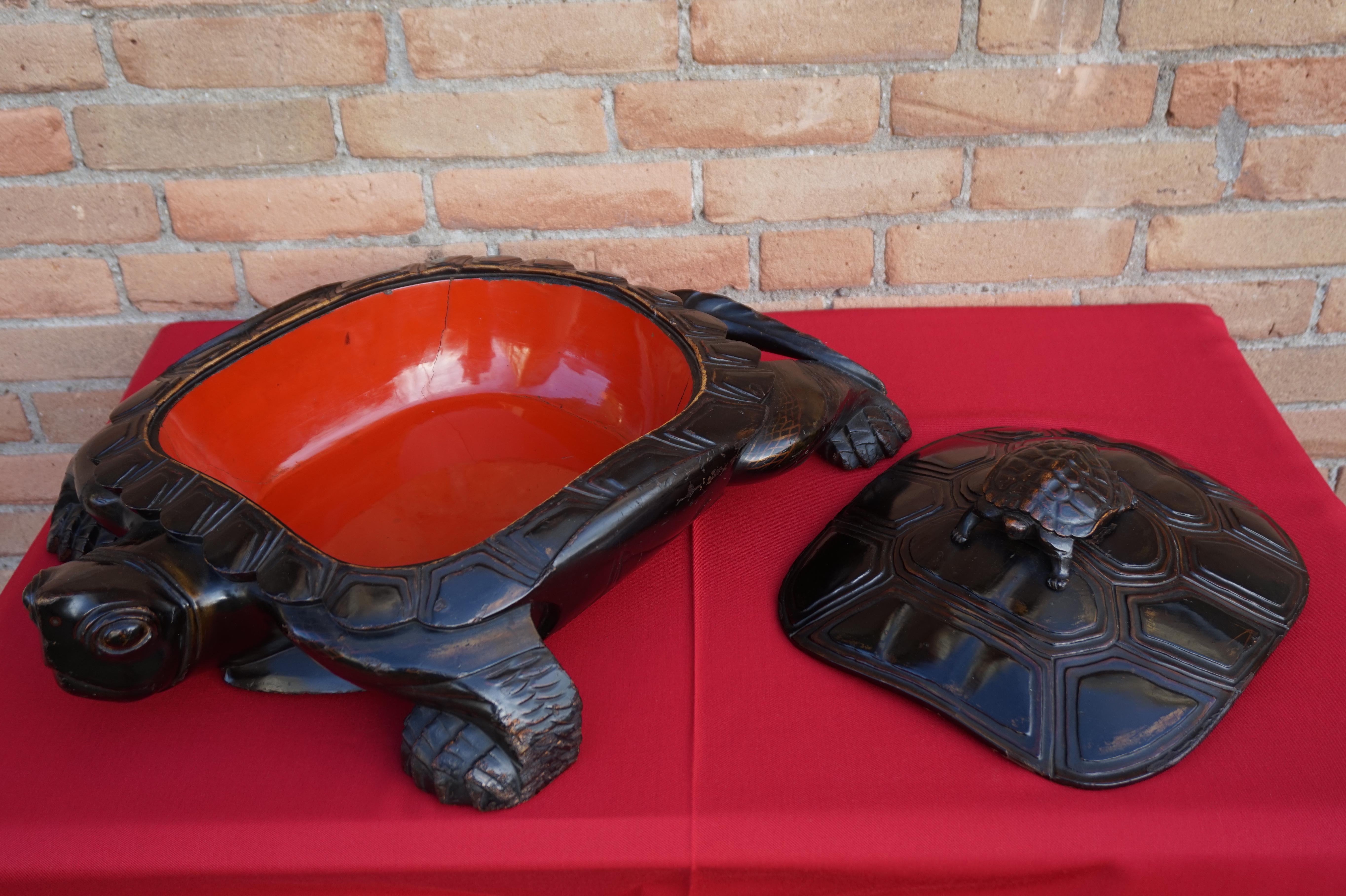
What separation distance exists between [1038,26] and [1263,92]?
27 cm

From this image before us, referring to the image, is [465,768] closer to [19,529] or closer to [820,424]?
[820,424]

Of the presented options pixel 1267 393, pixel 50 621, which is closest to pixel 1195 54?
pixel 1267 393

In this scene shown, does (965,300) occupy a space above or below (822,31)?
below

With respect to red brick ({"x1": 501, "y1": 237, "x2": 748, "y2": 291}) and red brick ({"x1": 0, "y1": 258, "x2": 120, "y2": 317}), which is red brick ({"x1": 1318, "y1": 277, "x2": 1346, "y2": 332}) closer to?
red brick ({"x1": 501, "y1": 237, "x2": 748, "y2": 291})

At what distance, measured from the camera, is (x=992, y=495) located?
636 millimetres

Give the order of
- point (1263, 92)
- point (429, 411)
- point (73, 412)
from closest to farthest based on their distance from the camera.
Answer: point (429, 411), point (1263, 92), point (73, 412)

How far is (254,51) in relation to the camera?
3.14 feet

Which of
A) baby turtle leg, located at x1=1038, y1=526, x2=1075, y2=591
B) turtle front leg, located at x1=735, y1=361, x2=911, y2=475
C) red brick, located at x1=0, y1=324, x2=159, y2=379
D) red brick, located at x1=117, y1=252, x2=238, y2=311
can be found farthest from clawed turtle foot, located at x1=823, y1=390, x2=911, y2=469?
red brick, located at x1=0, y1=324, x2=159, y2=379

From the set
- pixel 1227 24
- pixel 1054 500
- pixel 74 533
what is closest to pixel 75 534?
pixel 74 533

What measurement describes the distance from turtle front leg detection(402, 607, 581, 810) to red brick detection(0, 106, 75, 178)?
2.76ft

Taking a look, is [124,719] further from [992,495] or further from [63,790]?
[992,495]

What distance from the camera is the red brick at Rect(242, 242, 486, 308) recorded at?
1082 millimetres

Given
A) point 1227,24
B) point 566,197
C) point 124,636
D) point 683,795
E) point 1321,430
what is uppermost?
point 1227,24

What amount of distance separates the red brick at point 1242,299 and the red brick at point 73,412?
127cm
